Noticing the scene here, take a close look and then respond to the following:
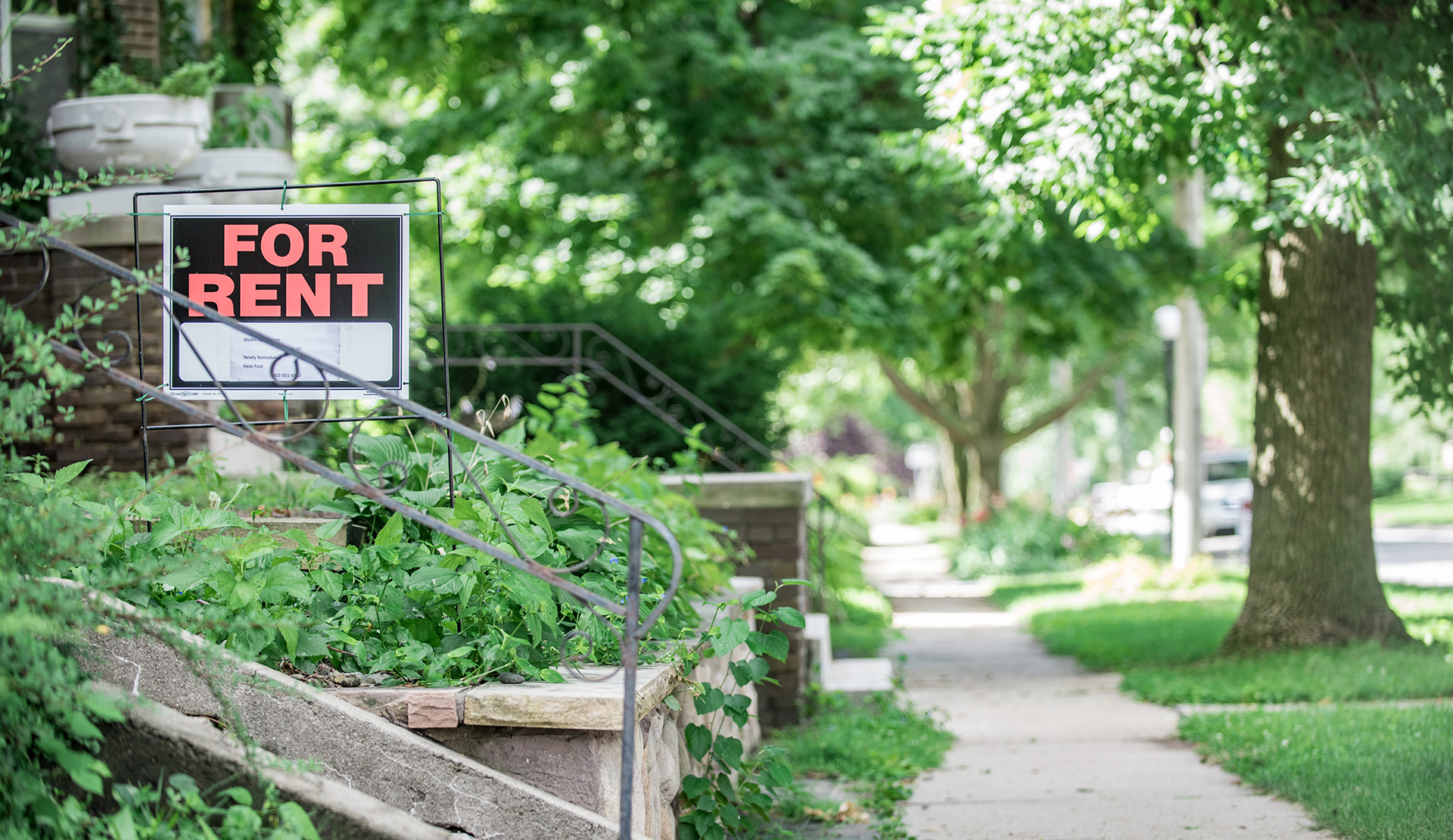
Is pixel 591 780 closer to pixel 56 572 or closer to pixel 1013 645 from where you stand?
pixel 56 572

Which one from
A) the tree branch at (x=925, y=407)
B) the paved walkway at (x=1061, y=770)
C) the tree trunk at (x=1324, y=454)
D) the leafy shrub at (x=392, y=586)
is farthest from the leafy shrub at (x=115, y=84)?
the tree branch at (x=925, y=407)

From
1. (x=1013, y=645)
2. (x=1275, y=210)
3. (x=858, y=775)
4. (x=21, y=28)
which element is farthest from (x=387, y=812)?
(x=1013, y=645)

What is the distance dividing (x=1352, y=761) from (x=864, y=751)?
2.09 meters

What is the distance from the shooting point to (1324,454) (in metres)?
7.77

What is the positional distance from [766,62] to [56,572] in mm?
8846

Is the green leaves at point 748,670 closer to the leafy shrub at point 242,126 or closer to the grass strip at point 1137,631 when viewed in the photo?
the leafy shrub at point 242,126

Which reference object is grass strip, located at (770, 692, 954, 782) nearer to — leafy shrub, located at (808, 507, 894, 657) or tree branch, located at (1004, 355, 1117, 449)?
leafy shrub, located at (808, 507, 894, 657)

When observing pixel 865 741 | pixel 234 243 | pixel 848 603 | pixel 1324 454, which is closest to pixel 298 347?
pixel 234 243

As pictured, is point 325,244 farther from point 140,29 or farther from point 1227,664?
point 1227,664

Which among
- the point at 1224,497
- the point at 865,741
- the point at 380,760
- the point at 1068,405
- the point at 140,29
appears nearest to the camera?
the point at 380,760

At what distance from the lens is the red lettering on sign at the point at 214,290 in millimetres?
3910

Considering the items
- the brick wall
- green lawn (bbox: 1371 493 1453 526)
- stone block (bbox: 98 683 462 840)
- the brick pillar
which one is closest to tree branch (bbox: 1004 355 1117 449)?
green lawn (bbox: 1371 493 1453 526)

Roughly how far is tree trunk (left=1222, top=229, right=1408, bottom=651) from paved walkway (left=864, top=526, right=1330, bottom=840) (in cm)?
146

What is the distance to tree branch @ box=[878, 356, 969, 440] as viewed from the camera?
20.4 meters
